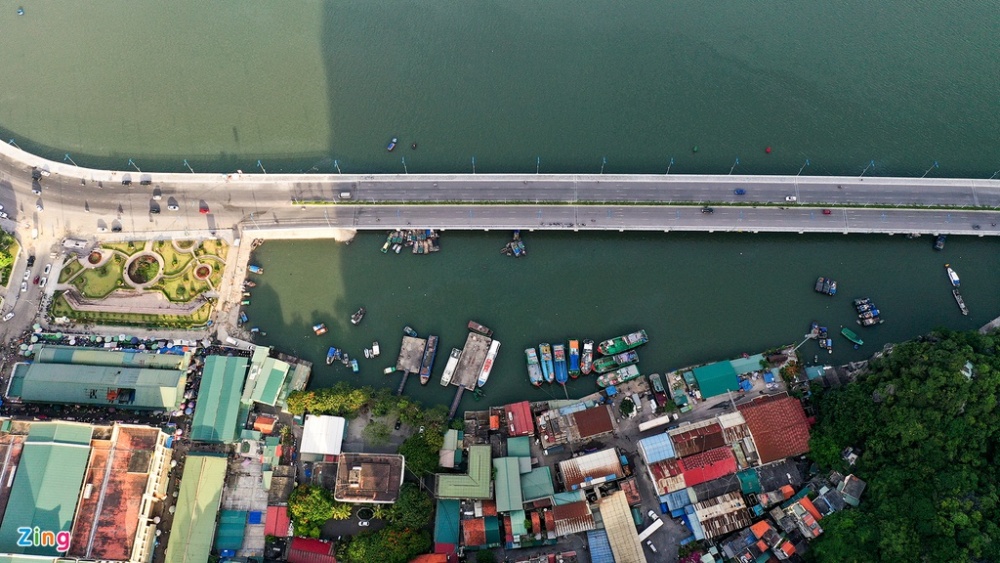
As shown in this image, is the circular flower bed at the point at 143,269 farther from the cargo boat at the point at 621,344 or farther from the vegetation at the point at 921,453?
the vegetation at the point at 921,453

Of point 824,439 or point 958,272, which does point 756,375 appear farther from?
point 958,272

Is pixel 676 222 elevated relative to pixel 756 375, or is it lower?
elevated

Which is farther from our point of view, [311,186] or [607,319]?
[311,186]

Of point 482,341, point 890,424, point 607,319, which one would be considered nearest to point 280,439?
point 482,341

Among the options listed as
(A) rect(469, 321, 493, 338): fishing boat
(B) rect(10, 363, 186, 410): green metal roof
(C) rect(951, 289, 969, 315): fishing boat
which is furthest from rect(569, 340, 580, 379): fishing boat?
(C) rect(951, 289, 969, 315): fishing boat

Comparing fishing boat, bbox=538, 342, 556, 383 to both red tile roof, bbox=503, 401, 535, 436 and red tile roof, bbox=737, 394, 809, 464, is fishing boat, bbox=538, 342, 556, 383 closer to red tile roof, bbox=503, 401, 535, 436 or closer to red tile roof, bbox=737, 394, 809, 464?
red tile roof, bbox=503, 401, 535, 436
